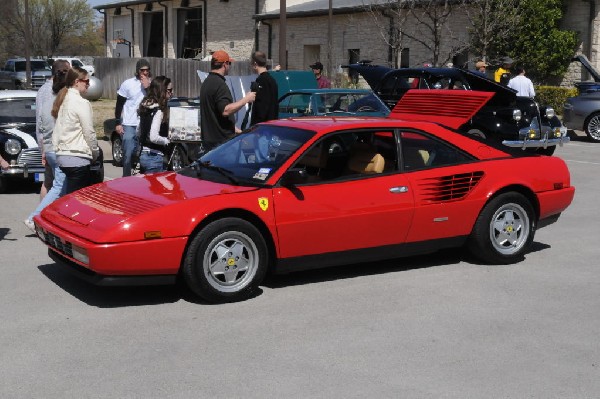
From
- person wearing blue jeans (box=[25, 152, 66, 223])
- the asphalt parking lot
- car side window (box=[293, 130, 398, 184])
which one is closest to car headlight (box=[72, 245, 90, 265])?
the asphalt parking lot

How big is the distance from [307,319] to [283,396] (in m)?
1.41

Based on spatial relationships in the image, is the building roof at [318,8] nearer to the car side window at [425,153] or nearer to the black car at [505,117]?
the black car at [505,117]

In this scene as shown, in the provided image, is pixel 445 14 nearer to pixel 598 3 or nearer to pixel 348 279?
pixel 598 3

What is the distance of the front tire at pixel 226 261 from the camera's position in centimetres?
597

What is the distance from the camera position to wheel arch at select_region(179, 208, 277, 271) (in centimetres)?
601

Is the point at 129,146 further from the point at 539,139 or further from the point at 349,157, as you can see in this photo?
the point at 539,139

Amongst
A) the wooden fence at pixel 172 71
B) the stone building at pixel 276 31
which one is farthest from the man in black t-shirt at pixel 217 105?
the wooden fence at pixel 172 71

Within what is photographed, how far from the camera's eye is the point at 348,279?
22.8 ft

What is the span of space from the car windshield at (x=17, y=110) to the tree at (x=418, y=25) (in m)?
15.2

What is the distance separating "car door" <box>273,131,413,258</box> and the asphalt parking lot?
1.32 ft

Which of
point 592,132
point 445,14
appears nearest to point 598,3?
point 445,14

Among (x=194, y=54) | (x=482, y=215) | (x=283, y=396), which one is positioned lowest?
(x=283, y=396)

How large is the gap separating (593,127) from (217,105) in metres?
13.4

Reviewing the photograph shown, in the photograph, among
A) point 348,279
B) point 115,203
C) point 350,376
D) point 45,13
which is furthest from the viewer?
point 45,13
